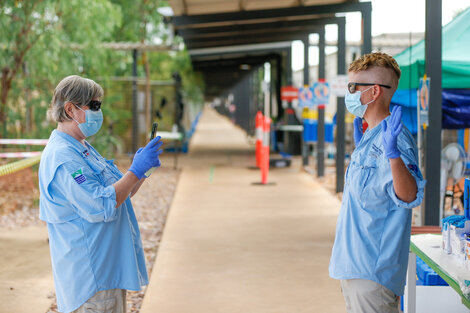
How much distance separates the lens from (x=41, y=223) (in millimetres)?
9320

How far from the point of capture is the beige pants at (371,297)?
2.87 m

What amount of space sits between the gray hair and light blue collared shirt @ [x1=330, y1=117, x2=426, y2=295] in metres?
1.36

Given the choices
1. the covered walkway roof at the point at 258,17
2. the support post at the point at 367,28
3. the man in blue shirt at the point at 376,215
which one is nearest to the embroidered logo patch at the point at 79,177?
the man in blue shirt at the point at 376,215

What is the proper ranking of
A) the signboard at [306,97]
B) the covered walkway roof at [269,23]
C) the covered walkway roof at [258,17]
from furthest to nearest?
1. the signboard at [306,97]
2. the covered walkway roof at [269,23]
3. the covered walkway roof at [258,17]

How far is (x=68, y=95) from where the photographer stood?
307 cm

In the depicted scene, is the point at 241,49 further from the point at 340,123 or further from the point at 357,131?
the point at 357,131

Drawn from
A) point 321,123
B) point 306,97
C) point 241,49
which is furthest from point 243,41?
point 321,123

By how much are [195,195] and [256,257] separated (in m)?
5.26

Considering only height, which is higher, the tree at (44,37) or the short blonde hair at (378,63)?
the tree at (44,37)

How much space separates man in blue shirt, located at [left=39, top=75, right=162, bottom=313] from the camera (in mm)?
2914

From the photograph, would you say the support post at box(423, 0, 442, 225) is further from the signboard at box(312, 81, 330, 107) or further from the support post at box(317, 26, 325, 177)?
the support post at box(317, 26, 325, 177)

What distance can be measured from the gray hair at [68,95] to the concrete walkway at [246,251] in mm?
2808

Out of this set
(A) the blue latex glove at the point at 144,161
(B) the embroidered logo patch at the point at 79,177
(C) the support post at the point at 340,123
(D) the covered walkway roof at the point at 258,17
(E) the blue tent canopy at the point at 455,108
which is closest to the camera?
(B) the embroidered logo patch at the point at 79,177

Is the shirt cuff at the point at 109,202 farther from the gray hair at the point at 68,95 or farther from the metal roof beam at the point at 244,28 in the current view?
the metal roof beam at the point at 244,28
